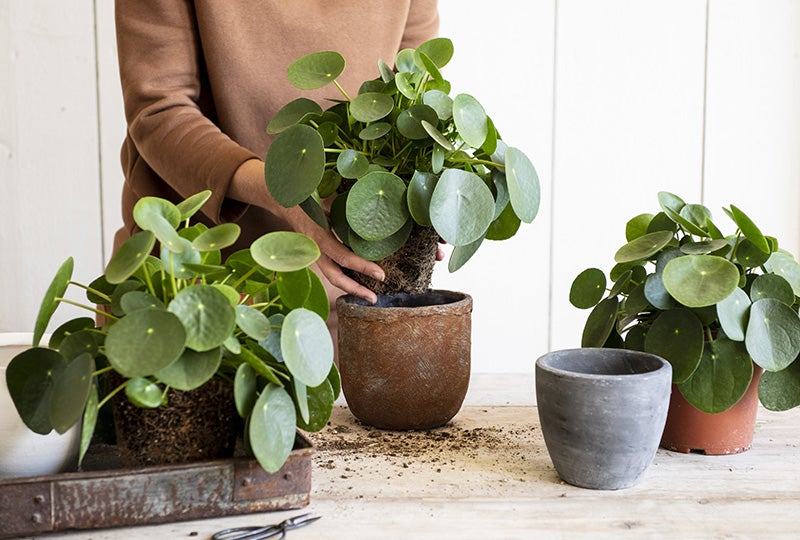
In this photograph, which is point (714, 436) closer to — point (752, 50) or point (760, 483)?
point (760, 483)

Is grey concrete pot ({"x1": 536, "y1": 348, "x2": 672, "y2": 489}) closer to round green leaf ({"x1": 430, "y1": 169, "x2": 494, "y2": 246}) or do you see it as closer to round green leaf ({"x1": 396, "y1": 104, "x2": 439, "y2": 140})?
round green leaf ({"x1": 430, "y1": 169, "x2": 494, "y2": 246})

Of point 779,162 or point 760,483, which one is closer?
point 760,483

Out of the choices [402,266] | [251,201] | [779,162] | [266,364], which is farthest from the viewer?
[779,162]

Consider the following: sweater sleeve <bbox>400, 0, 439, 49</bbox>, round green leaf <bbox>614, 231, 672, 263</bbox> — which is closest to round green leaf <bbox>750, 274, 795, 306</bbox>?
round green leaf <bbox>614, 231, 672, 263</bbox>

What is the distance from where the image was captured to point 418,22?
165cm

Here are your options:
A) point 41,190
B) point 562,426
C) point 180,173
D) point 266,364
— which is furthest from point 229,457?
point 41,190

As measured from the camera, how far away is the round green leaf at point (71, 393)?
0.69 meters

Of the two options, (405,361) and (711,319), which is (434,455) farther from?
(711,319)

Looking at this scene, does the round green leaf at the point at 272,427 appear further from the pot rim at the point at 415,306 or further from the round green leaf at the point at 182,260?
the pot rim at the point at 415,306

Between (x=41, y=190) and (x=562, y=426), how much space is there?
1816mm

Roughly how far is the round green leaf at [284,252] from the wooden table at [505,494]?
0.23m

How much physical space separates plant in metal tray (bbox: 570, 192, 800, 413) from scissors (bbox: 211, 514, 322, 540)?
1.35 ft

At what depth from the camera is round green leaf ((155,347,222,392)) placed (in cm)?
71

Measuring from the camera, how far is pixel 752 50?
92.8 inches
